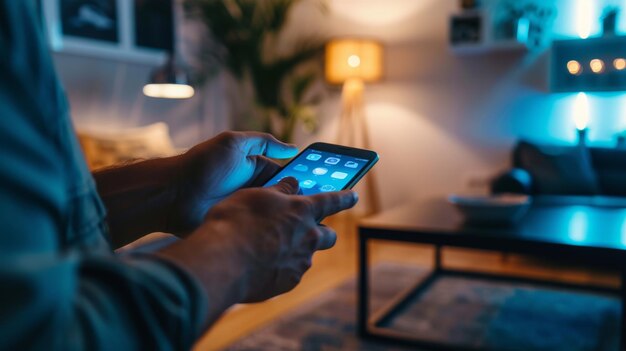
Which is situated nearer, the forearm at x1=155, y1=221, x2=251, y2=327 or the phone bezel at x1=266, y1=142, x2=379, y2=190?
the forearm at x1=155, y1=221, x2=251, y2=327

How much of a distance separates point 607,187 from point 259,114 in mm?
2089

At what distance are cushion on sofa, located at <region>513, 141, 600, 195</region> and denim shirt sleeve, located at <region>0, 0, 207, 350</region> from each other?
247cm

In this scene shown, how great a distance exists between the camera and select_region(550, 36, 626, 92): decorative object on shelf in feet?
4.09

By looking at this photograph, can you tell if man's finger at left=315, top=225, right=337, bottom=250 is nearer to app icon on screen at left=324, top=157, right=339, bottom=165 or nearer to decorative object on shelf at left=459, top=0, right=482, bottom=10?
app icon on screen at left=324, top=157, right=339, bottom=165

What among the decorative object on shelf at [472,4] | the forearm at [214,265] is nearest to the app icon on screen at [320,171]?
the forearm at [214,265]

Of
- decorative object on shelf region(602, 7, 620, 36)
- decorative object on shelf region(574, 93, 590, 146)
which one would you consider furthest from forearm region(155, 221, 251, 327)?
decorative object on shelf region(574, 93, 590, 146)

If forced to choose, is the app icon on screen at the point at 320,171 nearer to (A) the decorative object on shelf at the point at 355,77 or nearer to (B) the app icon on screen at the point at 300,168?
(B) the app icon on screen at the point at 300,168

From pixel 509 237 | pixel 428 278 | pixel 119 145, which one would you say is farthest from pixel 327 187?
pixel 119 145

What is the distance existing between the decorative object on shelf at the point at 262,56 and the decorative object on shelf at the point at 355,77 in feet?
0.71

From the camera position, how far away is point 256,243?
0.42m

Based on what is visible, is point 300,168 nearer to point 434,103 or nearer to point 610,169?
point 610,169

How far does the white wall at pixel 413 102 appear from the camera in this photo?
2.89 metres

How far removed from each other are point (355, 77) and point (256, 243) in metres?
2.86

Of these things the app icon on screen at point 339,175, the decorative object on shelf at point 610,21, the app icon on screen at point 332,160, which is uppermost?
the decorative object on shelf at point 610,21
